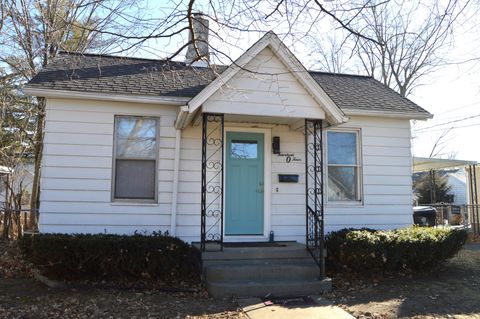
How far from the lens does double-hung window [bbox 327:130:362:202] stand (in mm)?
9047

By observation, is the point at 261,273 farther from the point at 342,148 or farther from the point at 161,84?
the point at 161,84

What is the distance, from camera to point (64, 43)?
13070mm

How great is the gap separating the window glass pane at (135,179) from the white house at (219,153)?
0.02 m

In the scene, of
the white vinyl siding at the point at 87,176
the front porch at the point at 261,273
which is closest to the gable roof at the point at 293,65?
the white vinyl siding at the point at 87,176

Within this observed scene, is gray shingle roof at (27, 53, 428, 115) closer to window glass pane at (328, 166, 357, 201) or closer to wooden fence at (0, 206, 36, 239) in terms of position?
window glass pane at (328, 166, 357, 201)

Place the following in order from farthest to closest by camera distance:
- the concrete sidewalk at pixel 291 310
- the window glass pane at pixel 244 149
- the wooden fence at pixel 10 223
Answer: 1. the wooden fence at pixel 10 223
2. the window glass pane at pixel 244 149
3. the concrete sidewalk at pixel 291 310

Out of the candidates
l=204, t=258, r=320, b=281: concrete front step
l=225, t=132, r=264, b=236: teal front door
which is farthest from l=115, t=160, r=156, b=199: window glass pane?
l=204, t=258, r=320, b=281: concrete front step

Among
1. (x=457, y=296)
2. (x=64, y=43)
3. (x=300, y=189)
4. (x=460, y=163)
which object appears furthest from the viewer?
(x=460, y=163)

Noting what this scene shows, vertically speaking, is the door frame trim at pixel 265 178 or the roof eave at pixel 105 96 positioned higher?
the roof eave at pixel 105 96

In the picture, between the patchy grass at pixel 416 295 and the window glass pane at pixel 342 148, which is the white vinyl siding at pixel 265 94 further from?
the patchy grass at pixel 416 295

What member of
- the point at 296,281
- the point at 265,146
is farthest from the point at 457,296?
the point at 265,146

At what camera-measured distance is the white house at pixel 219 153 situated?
736 cm

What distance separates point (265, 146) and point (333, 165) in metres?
1.59

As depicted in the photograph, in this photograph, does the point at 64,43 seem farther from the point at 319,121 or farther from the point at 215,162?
the point at 319,121
